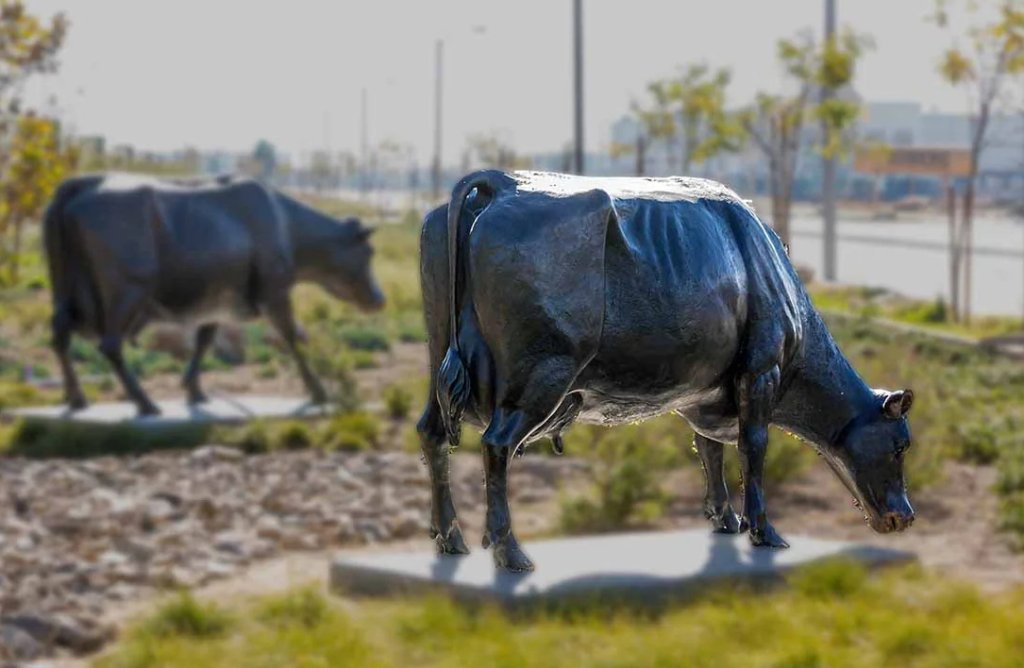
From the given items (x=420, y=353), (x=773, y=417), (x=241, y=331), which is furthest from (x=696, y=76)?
(x=773, y=417)

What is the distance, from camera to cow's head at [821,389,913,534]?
178cm

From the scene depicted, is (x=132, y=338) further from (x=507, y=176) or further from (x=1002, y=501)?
(x=507, y=176)

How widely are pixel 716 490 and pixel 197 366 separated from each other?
803 inches

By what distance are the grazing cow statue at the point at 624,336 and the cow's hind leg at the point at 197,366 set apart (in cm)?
2047

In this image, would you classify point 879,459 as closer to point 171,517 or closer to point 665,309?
point 665,309

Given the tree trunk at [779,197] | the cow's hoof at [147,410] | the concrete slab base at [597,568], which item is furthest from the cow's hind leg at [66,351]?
the tree trunk at [779,197]

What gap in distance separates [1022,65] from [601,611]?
61.4ft

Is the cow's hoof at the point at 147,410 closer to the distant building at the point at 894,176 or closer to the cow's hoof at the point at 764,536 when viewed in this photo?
the cow's hoof at the point at 764,536

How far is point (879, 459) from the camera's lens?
1.82 m

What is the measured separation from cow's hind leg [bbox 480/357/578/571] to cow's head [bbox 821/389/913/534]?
401 mm

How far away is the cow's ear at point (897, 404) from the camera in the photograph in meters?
1.75

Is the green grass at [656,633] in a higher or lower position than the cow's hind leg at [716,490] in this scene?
lower

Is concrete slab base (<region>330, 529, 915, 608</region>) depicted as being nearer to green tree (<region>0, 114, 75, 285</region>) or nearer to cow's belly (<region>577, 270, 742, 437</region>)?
cow's belly (<region>577, 270, 742, 437</region>)

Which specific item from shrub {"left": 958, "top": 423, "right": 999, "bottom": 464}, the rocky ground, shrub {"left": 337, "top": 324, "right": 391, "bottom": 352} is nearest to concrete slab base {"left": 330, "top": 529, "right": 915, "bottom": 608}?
the rocky ground
